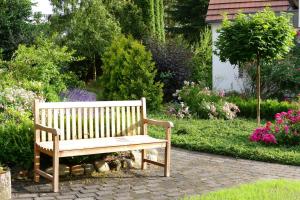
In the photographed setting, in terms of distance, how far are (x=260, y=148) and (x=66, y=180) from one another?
4099 mm

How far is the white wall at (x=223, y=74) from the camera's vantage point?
19.1 meters

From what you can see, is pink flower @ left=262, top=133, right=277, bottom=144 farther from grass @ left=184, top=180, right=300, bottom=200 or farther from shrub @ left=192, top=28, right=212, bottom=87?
shrub @ left=192, top=28, right=212, bottom=87

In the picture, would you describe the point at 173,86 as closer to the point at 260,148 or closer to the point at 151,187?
the point at 260,148

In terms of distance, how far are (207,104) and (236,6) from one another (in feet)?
21.6

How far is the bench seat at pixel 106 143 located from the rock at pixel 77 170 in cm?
41

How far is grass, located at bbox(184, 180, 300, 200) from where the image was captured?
5770 mm

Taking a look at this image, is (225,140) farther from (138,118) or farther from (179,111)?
(179,111)

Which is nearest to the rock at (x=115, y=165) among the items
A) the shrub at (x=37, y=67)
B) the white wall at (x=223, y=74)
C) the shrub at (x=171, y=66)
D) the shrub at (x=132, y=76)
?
the shrub at (x=37, y=67)

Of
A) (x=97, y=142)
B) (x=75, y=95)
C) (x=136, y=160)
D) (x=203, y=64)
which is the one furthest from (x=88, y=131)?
(x=203, y=64)

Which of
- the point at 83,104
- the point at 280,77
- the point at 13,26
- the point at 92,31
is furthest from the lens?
the point at 92,31

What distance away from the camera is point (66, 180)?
271 inches

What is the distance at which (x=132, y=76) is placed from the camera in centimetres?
1508

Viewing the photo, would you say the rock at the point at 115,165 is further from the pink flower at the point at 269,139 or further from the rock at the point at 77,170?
the pink flower at the point at 269,139

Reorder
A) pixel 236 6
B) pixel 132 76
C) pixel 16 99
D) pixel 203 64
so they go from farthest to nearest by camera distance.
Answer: pixel 203 64, pixel 236 6, pixel 132 76, pixel 16 99
